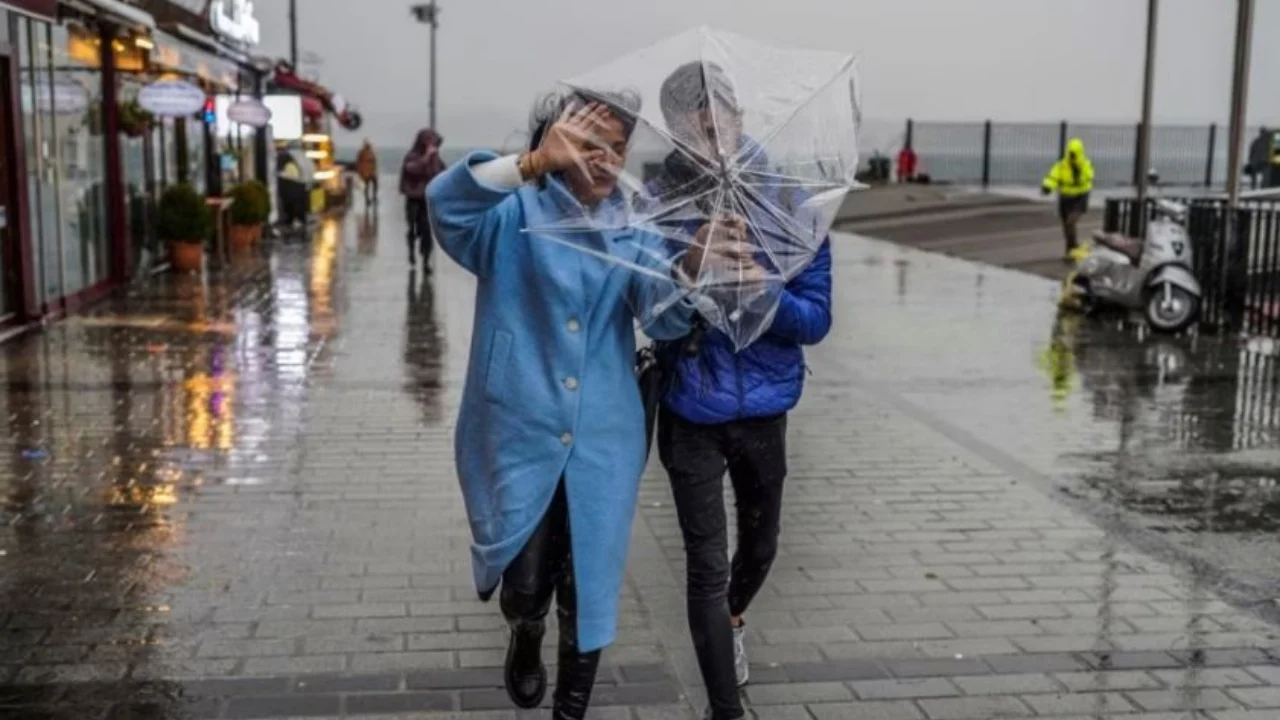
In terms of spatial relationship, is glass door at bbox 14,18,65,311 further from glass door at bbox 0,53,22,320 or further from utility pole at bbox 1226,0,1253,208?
utility pole at bbox 1226,0,1253,208

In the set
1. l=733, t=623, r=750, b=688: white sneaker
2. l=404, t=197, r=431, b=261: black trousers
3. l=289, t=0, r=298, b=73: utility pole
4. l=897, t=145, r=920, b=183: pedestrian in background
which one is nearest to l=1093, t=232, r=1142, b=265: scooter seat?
l=404, t=197, r=431, b=261: black trousers

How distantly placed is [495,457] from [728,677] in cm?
91

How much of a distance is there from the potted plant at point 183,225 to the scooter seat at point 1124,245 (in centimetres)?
986

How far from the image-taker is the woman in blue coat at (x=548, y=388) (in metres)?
3.78

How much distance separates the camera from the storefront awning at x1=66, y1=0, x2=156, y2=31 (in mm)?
13266

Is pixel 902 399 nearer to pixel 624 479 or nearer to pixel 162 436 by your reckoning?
pixel 162 436

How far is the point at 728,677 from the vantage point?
4141 mm

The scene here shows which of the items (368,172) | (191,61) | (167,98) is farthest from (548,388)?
(368,172)

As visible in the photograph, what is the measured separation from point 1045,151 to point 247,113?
80.0ft

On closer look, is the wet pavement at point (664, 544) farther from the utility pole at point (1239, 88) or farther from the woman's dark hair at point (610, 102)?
the utility pole at point (1239, 88)

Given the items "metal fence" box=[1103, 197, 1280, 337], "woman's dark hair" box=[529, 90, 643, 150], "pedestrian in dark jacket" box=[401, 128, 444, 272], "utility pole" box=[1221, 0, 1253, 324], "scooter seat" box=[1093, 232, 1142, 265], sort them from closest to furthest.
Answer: "woman's dark hair" box=[529, 90, 643, 150], "metal fence" box=[1103, 197, 1280, 337], "scooter seat" box=[1093, 232, 1142, 265], "utility pole" box=[1221, 0, 1253, 324], "pedestrian in dark jacket" box=[401, 128, 444, 272]

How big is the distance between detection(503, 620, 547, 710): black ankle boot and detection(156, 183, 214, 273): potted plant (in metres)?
14.0

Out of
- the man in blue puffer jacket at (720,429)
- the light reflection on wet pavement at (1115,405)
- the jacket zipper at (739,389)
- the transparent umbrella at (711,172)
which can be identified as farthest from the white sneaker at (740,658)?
the light reflection on wet pavement at (1115,405)

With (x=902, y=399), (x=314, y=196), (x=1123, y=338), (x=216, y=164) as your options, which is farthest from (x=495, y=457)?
(x=314, y=196)
